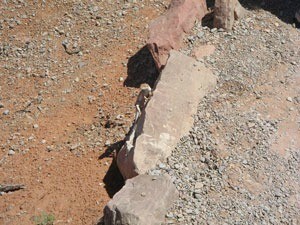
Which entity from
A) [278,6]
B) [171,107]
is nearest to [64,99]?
[171,107]

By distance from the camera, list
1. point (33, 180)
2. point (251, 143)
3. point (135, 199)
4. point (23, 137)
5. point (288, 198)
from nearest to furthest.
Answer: point (135, 199) → point (288, 198) → point (251, 143) → point (33, 180) → point (23, 137)

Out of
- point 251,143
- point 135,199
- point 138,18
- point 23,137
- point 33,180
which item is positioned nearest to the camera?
point 135,199

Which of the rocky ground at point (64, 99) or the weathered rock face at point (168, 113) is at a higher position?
the weathered rock face at point (168, 113)

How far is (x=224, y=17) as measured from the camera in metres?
8.10

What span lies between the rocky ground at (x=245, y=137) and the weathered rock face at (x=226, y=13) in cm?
14

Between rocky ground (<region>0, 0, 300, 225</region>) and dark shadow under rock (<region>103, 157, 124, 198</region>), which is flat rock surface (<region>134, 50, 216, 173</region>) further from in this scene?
dark shadow under rock (<region>103, 157, 124, 198</region>)

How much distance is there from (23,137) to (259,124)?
363cm

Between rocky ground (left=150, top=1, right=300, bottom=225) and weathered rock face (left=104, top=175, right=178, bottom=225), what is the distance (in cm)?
18

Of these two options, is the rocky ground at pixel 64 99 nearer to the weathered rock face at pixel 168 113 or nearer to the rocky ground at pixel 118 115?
the rocky ground at pixel 118 115

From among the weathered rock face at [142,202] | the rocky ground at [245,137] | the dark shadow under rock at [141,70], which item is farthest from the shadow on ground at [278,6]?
the weathered rock face at [142,202]

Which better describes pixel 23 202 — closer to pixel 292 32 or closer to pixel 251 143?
pixel 251 143

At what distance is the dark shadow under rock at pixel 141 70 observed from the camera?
27.4ft

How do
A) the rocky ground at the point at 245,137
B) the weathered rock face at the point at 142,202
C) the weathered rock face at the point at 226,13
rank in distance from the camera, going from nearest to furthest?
the weathered rock face at the point at 142,202, the rocky ground at the point at 245,137, the weathered rock face at the point at 226,13

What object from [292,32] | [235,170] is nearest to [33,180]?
[235,170]
